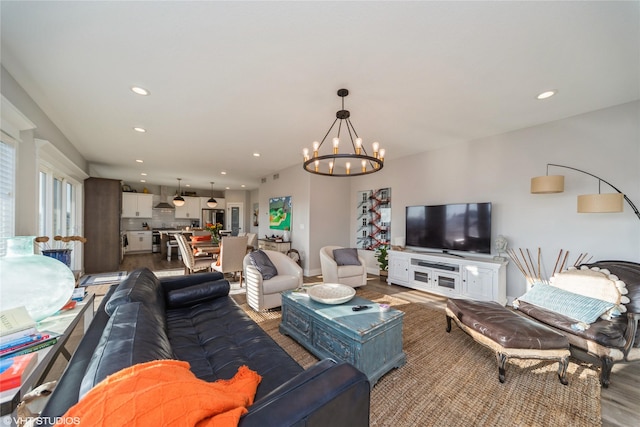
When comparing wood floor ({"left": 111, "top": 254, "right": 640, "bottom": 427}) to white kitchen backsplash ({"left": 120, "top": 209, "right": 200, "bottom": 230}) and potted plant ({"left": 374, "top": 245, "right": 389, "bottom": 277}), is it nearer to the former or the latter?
potted plant ({"left": 374, "top": 245, "right": 389, "bottom": 277})

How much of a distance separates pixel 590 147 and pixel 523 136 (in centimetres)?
73

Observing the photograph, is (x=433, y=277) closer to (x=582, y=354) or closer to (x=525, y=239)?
(x=525, y=239)

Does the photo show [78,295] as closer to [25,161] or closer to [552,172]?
[25,161]

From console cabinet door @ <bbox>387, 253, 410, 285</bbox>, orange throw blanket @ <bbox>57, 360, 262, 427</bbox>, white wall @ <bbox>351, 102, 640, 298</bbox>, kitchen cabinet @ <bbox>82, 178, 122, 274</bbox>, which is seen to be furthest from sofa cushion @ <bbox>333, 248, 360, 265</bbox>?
kitchen cabinet @ <bbox>82, 178, 122, 274</bbox>

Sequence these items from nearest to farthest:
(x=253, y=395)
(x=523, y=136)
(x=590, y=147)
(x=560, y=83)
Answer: (x=253, y=395) < (x=560, y=83) < (x=590, y=147) < (x=523, y=136)

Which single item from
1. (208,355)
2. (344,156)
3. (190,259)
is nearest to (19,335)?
(208,355)

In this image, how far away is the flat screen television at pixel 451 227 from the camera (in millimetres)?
3883

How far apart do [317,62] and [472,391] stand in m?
2.97

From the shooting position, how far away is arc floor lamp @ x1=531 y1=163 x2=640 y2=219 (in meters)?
2.48

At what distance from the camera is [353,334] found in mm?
1894

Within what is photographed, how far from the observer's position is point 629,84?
8.00 feet

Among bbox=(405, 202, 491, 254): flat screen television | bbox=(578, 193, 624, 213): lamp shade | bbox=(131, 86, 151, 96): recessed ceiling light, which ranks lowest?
bbox=(405, 202, 491, 254): flat screen television

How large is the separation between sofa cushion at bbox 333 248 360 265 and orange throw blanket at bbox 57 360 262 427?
3.68 meters

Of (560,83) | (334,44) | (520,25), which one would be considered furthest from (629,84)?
(334,44)
